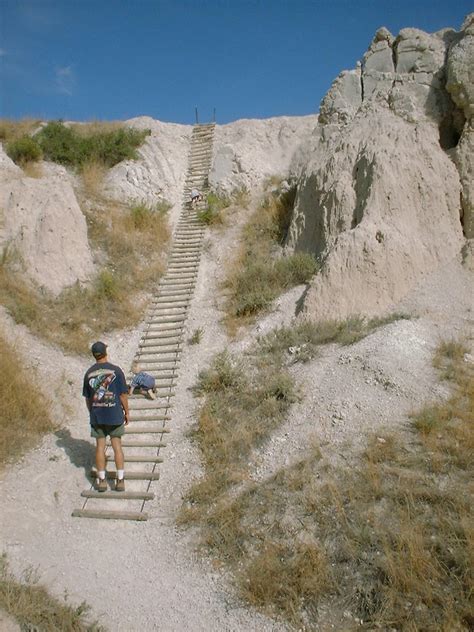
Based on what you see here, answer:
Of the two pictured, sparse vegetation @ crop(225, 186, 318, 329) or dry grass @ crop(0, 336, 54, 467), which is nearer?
dry grass @ crop(0, 336, 54, 467)

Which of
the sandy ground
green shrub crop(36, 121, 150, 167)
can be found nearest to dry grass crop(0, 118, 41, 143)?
green shrub crop(36, 121, 150, 167)

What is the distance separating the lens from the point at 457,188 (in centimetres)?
973

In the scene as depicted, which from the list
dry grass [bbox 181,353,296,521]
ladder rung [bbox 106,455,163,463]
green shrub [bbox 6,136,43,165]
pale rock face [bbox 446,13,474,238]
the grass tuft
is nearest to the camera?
dry grass [bbox 181,353,296,521]

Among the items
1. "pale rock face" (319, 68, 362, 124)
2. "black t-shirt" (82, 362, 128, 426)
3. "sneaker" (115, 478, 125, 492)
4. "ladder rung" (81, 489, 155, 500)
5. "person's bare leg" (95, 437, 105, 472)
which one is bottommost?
"ladder rung" (81, 489, 155, 500)

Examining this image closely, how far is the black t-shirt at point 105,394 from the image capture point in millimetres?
5707

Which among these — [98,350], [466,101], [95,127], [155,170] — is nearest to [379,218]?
[466,101]

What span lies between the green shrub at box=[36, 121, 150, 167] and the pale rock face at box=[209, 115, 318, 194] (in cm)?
299

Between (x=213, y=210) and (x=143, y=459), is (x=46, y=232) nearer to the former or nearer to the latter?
(x=213, y=210)

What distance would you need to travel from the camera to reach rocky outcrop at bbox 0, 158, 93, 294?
998 cm

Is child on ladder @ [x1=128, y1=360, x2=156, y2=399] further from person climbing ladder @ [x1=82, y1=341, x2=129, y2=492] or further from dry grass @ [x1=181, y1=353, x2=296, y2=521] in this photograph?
person climbing ladder @ [x1=82, y1=341, x2=129, y2=492]

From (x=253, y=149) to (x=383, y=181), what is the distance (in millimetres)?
8023

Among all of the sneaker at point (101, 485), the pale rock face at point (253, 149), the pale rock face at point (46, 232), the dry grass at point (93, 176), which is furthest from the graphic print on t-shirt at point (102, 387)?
the pale rock face at point (253, 149)

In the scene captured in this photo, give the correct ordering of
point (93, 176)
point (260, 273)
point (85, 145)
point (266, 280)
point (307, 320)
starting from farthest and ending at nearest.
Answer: point (85, 145)
point (93, 176)
point (260, 273)
point (266, 280)
point (307, 320)

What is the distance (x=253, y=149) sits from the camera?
16.6 meters
